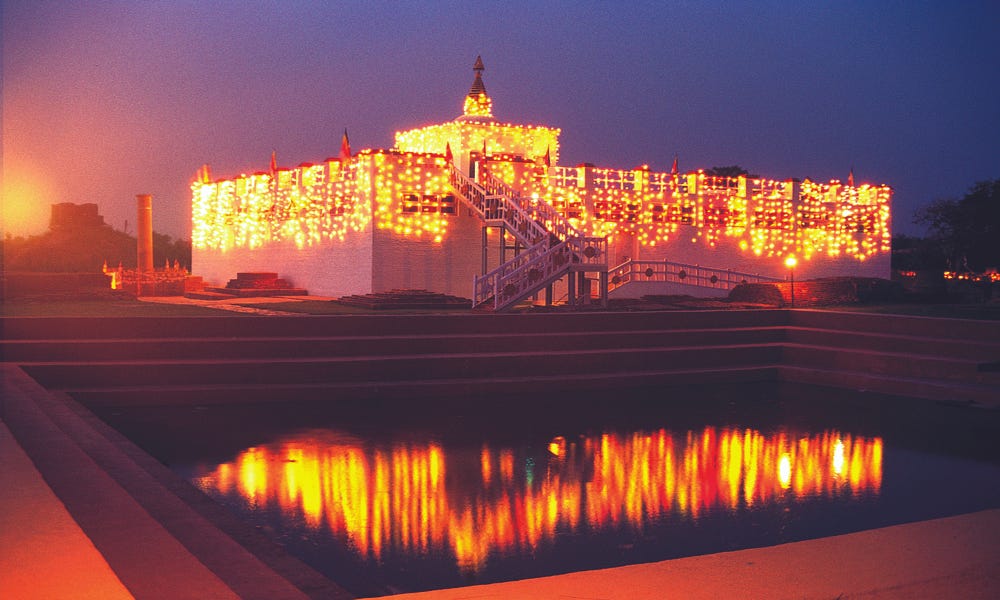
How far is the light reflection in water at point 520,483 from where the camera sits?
7.28m

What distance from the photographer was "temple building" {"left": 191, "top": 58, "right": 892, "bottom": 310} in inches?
983

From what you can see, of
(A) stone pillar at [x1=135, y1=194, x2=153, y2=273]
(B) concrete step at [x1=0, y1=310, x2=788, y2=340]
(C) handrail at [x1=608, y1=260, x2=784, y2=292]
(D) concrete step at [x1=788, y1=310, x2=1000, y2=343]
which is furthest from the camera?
(A) stone pillar at [x1=135, y1=194, x2=153, y2=273]

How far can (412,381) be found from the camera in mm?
14609

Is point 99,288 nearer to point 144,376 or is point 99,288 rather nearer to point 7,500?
point 144,376

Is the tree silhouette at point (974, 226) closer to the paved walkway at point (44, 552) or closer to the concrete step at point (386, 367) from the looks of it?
the concrete step at point (386, 367)

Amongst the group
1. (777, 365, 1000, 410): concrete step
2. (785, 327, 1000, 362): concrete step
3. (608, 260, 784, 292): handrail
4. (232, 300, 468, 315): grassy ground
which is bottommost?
(777, 365, 1000, 410): concrete step

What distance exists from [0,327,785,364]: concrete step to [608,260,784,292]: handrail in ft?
31.0

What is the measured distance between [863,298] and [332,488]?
66.7 ft

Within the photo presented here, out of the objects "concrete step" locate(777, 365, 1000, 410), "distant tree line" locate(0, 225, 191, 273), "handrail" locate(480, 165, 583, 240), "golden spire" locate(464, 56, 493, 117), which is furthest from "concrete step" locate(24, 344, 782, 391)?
"distant tree line" locate(0, 225, 191, 273)

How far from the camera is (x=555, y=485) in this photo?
8766mm

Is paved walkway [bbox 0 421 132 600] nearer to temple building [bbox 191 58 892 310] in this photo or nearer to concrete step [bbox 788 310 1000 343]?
→ concrete step [bbox 788 310 1000 343]

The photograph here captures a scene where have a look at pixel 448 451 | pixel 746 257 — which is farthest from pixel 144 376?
pixel 746 257

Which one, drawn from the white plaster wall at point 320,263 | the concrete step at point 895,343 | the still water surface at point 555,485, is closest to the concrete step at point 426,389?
the still water surface at point 555,485

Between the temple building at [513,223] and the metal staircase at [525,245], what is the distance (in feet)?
0.14
